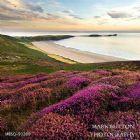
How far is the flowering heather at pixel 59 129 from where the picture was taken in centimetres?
1110

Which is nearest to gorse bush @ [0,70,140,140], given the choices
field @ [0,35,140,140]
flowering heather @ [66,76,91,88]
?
field @ [0,35,140,140]

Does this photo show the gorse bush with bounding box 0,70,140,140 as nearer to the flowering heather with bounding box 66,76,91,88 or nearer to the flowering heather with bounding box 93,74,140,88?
the flowering heather with bounding box 93,74,140,88

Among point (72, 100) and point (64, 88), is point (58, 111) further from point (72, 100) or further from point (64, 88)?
point (64, 88)

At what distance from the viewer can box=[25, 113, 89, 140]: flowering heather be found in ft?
36.4

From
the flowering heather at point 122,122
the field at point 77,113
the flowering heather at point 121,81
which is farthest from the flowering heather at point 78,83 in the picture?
the flowering heather at point 122,122

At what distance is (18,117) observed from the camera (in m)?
15.2

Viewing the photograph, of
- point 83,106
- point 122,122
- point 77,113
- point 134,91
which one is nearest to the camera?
point 122,122

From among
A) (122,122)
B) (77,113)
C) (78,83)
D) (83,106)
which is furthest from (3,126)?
(78,83)

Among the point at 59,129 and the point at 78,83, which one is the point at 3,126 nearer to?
the point at 59,129

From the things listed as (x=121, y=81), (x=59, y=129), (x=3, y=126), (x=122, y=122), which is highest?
(x=121, y=81)

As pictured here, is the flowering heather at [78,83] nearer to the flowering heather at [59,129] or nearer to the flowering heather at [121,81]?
A: the flowering heather at [121,81]

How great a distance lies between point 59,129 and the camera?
451 inches

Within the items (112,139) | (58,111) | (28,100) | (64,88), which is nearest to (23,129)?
(58,111)

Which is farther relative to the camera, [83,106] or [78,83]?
[78,83]
